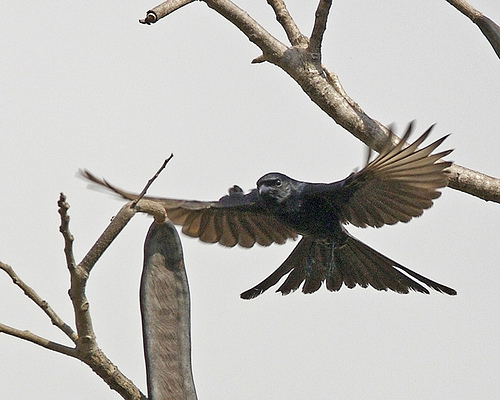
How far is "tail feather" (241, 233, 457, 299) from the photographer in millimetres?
5840

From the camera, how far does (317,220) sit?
19.0 feet

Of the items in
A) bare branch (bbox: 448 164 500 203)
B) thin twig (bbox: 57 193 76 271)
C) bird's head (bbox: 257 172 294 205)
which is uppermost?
bird's head (bbox: 257 172 294 205)

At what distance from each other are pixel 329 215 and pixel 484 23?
4.83ft

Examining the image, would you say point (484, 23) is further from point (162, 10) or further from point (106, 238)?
point (106, 238)

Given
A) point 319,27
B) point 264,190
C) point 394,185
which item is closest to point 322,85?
point 319,27

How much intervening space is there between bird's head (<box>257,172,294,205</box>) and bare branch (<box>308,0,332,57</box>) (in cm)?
102

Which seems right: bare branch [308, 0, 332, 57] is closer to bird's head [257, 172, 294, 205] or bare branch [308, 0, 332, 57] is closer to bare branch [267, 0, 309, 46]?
bare branch [267, 0, 309, 46]

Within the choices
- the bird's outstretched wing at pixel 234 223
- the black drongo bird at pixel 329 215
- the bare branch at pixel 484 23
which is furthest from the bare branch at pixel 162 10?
the bird's outstretched wing at pixel 234 223

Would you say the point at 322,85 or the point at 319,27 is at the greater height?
the point at 319,27

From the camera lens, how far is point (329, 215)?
5.79 m

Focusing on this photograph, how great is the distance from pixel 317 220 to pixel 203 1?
1599mm

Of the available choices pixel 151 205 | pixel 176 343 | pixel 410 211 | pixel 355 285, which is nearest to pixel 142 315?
pixel 176 343

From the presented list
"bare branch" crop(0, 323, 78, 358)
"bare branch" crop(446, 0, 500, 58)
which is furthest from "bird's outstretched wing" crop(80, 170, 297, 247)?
"bare branch" crop(0, 323, 78, 358)

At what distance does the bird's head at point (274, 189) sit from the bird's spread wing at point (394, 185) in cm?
35
